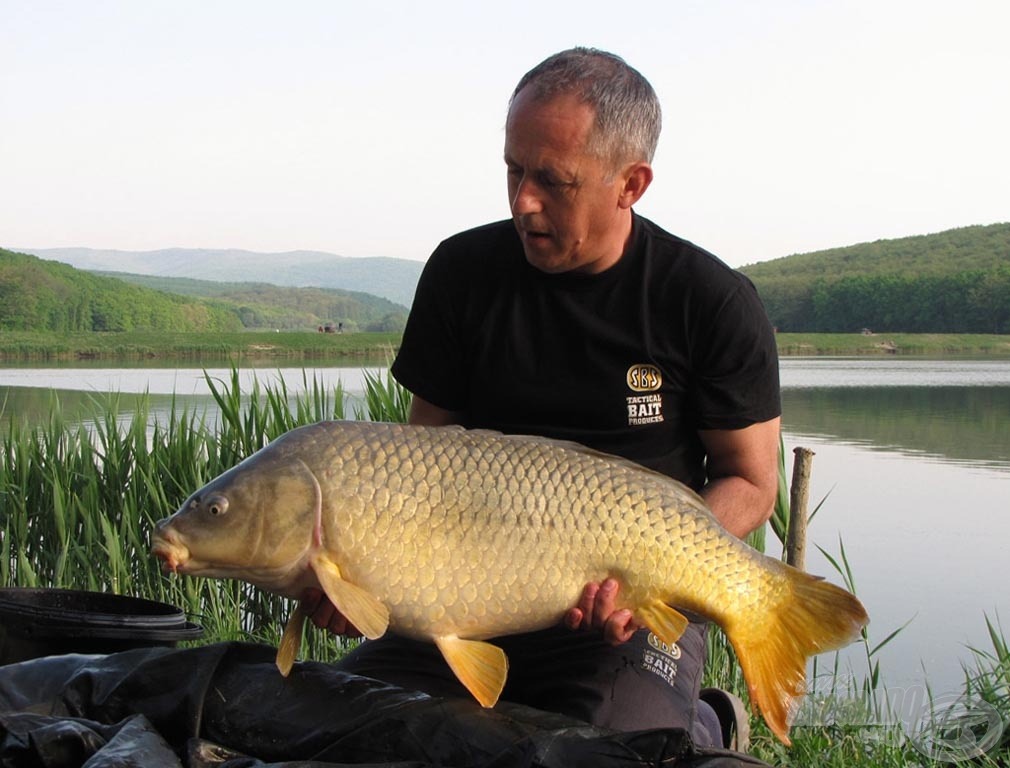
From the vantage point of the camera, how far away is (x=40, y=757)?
1.69 meters

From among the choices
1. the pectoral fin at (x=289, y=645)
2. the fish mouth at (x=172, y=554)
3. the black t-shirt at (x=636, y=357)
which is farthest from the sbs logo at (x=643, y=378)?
the fish mouth at (x=172, y=554)

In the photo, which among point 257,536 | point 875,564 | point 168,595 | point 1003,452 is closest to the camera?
point 257,536

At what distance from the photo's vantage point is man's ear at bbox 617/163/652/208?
7.16ft

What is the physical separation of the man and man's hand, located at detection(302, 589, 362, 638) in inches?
12.4

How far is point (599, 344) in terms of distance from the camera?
7.30 ft

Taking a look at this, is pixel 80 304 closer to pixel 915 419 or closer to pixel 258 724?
pixel 915 419

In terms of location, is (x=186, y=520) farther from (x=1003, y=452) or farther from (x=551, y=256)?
(x=1003, y=452)

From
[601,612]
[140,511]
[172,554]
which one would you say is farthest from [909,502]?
[172,554]

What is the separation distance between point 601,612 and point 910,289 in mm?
42877

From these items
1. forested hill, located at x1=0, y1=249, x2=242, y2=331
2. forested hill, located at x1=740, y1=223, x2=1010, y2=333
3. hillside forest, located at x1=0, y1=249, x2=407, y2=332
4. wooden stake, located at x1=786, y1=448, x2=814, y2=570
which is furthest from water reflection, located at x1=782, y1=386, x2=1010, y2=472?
forested hill, located at x1=740, y1=223, x2=1010, y2=333

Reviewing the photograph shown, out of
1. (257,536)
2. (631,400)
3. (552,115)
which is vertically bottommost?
(257,536)

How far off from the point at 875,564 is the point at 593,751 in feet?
16.1

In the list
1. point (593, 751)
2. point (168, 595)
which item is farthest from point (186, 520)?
point (168, 595)

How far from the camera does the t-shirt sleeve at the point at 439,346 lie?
7.80 feet
